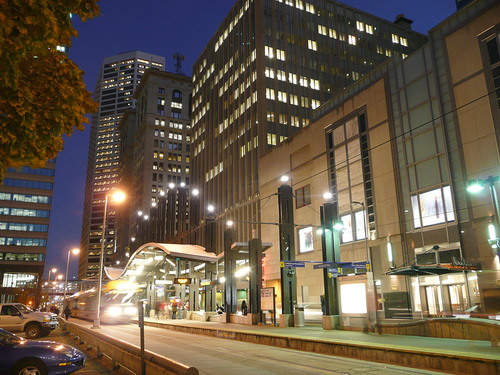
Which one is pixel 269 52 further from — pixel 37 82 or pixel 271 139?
pixel 37 82

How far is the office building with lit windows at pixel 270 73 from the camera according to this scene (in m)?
69.2

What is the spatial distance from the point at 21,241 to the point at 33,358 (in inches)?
4084

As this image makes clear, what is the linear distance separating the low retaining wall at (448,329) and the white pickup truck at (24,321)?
62.9 feet

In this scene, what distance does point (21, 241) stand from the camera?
331 feet

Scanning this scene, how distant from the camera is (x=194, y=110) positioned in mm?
101750

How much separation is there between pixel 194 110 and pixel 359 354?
303 feet

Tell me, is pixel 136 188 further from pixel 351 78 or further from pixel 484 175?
pixel 484 175

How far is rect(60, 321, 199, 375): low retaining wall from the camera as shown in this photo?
29.0 feet

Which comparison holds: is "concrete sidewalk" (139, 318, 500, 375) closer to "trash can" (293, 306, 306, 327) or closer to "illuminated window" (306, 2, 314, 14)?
"trash can" (293, 306, 306, 327)

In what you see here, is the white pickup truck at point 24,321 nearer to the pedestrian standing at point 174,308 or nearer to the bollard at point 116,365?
the bollard at point 116,365

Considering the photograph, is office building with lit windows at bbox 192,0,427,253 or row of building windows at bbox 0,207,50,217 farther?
row of building windows at bbox 0,207,50,217

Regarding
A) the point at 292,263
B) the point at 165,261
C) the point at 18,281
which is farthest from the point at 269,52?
the point at 18,281

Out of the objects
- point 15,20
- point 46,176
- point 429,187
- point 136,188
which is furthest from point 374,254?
point 136,188

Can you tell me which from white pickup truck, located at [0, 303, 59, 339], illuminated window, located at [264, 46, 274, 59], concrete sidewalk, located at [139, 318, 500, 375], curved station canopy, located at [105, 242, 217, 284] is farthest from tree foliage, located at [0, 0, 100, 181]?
illuminated window, located at [264, 46, 274, 59]
